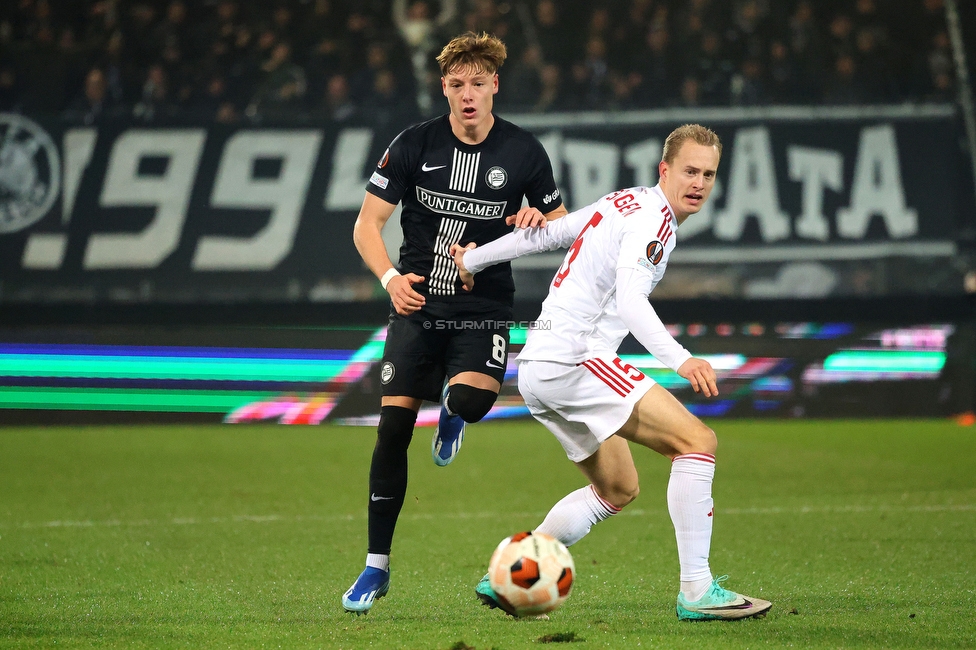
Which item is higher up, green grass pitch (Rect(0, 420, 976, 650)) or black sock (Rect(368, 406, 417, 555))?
black sock (Rect(368, 406, 417, 555))

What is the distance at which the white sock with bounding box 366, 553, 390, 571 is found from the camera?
428 cm

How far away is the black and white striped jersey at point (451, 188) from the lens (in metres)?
4.64

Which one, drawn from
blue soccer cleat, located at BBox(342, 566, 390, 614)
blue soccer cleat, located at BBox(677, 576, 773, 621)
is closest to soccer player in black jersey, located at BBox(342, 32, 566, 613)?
blue soccer cleat, located at BBox(342, 566, 390, 614)

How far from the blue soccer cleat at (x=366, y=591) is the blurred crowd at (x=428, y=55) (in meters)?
7.60

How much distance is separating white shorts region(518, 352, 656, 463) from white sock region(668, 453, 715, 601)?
0.28 m

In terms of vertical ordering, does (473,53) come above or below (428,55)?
below

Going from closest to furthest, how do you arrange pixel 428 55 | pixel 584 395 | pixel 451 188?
pixel 584 395 → pixel 451 188 → pixel 428 55

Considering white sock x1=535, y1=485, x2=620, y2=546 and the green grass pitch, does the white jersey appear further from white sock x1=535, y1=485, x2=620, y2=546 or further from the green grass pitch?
the green grass pitch

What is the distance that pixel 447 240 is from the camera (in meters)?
4.70

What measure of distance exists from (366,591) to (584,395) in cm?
109

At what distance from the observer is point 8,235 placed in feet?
36.5

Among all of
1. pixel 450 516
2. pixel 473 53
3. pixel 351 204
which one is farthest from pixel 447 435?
pixel 351 204

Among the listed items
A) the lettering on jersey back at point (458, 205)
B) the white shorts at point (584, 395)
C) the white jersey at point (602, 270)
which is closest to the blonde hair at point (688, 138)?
the white jersey at point (602, 270)

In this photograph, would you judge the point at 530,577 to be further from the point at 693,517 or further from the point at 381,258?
the point at 381,258
